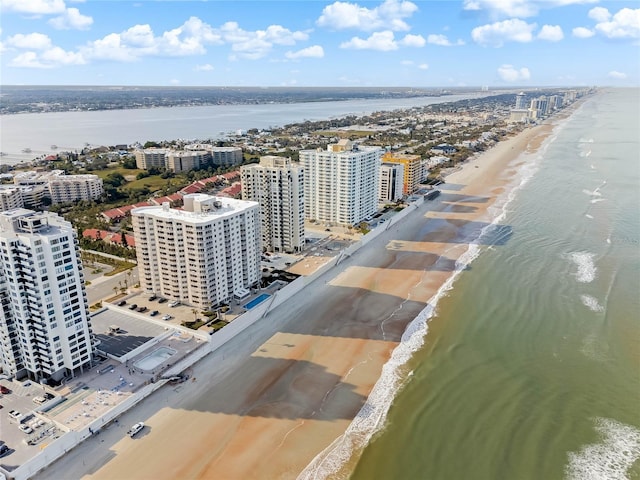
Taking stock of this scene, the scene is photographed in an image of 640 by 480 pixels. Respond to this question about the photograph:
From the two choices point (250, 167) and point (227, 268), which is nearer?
point (227, 268)

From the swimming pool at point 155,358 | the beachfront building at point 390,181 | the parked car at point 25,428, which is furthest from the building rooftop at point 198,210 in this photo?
the beachfront building at point 390,181

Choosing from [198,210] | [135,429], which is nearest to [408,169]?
[198,210]

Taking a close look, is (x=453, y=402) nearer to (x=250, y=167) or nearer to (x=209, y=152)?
(x=250, y=167)

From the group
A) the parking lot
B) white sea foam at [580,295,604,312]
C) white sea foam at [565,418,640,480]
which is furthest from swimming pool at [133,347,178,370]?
white sea foam at [580,295,604,312]

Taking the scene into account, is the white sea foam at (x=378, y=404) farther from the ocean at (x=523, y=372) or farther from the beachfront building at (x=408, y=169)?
the beachfront building at (x=408, y=169)

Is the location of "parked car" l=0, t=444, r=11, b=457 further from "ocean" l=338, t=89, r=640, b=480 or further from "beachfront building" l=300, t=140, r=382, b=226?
"beachfront building" l=300, t=140, r=382, b=226

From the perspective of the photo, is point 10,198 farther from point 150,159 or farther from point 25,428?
point 25,428

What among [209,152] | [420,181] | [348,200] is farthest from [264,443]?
[209,152]
